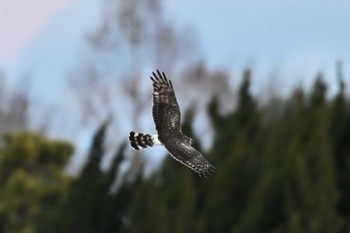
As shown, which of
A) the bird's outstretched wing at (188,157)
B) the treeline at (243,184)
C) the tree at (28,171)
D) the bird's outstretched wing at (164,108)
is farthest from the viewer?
the tree at (28,171)

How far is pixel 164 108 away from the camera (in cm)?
863

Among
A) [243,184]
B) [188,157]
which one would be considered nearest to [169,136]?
[188,157]

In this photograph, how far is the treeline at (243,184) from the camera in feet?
56.3

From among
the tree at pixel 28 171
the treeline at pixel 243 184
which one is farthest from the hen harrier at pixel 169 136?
the tree at pixel 28 171

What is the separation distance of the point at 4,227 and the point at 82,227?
13.9 ft

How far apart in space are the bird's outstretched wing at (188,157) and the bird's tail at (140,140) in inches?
7.6

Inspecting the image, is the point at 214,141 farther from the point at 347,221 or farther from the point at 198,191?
the point at 347,221

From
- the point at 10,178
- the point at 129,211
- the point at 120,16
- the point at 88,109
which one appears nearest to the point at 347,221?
the point at 129,211

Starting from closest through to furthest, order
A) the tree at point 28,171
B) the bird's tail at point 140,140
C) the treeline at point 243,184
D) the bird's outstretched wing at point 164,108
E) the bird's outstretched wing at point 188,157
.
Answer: the bird's outstretched wing at point 188,157 < the bird's outstretched wing at point 164,108 < the bird's tail at point 140,140 < the treeline at point 243,184 < the tree at point 28,171

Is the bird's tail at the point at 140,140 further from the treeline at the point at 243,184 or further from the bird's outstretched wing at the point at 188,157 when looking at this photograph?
the treeline at the point at 243,184

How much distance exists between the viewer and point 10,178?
26.7 m

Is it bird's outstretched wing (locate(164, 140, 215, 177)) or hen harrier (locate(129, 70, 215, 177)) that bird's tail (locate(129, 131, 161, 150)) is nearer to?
hen harrier (locate(129, 70, 215, 177))

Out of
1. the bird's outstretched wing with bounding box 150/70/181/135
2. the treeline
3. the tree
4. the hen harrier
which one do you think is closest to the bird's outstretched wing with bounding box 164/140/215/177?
the hen harrier

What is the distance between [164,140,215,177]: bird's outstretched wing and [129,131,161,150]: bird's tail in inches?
7.6
